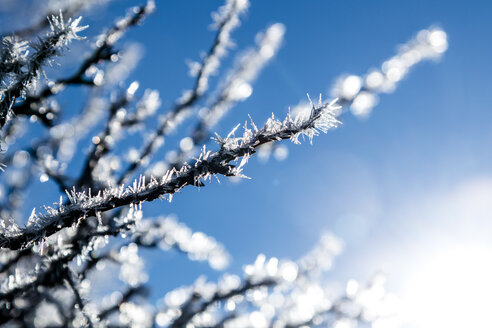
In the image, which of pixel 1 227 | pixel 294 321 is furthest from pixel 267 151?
pixel 1 227

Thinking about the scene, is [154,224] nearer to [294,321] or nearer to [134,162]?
[134,162]

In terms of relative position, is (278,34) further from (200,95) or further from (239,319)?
(239,319)

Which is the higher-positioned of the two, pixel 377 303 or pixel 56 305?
pixel 56 305

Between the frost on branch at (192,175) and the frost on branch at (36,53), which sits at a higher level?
the frost on branch at (36,53)

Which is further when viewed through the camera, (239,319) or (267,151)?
(239,319)

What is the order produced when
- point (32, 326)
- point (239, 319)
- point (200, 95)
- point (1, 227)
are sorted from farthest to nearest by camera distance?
point (239, 319), point (32, 326), point (200, 95), point (1, 227)

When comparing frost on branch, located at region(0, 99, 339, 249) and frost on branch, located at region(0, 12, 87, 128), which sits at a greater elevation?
frost on branch, located at region(0, 12, 87, 128)

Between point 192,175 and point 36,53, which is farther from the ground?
point 36,53

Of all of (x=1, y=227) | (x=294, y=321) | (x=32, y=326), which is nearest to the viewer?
(x=1, y=227)

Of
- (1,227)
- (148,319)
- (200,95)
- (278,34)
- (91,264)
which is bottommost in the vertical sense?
(1,227)
